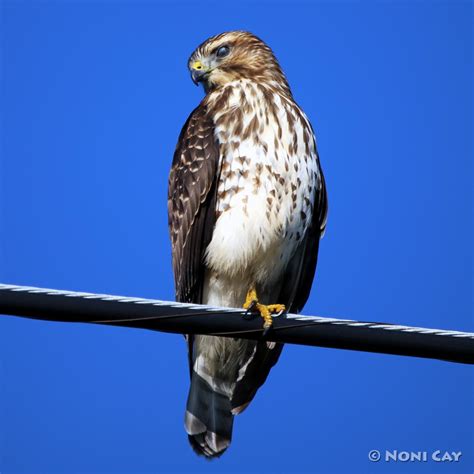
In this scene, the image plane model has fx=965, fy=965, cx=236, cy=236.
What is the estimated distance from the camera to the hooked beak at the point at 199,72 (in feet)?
22.3

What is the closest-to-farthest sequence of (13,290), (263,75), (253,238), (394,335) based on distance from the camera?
(13,290) → (394,335) → (253,238) → (263,75)

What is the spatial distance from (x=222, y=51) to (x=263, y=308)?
2.54 meters

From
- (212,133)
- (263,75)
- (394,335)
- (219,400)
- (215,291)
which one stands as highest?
(263,75)

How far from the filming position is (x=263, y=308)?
5020mm

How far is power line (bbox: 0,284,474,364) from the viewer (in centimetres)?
365

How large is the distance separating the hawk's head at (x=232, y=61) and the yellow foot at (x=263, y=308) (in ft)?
5.22

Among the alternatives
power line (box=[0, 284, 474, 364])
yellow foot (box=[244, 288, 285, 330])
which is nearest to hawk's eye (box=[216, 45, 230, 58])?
yellow foot (box=[244, 288, 285, 330])

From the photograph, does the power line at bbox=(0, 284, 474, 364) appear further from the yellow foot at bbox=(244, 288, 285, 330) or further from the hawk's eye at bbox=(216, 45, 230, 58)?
the hawk's eye at bbox=(216, 45, 230, 58)

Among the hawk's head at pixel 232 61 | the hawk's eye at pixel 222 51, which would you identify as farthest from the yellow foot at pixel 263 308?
the hawk's eye at pixel 222 51

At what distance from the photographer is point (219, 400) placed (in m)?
6.17

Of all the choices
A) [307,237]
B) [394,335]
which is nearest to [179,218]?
[307,237]

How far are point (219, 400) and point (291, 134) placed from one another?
1751 millimetres

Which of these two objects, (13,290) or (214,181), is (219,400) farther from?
(13,290)

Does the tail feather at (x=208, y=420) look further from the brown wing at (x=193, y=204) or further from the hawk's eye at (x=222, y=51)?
the hawk's eye at (x=222, y=51)
